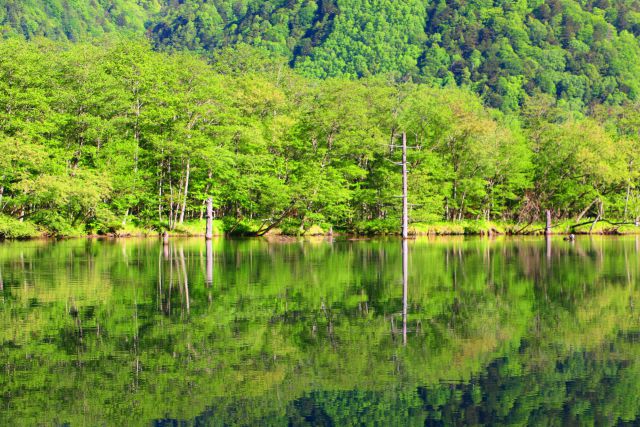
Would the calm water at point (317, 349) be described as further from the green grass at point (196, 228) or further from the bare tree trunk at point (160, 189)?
the bare tree trunk at point (160, 189)

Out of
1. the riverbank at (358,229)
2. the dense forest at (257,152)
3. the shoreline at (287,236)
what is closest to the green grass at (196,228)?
the riverbank at (358,229)

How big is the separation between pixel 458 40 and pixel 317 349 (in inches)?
5838

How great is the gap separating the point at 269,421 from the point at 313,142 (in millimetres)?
59633

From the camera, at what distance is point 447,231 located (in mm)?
69875

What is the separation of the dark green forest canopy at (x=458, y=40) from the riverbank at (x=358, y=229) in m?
66.0

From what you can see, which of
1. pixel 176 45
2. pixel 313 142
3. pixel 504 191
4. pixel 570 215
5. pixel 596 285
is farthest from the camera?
pixel 176 45

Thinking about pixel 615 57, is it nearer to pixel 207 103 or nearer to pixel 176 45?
pixel 176 45

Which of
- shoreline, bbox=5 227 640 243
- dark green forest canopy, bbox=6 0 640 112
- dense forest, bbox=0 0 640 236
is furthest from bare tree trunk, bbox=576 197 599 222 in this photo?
dark green forest canopy, bbox=6 0 640 112

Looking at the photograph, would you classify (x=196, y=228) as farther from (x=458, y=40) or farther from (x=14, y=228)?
(x=458, y=40)

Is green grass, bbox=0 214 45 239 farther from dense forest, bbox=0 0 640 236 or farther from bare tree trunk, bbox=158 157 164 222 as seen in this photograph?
bare tree trunk, bbox=158 157 164 222

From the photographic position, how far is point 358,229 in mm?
69188

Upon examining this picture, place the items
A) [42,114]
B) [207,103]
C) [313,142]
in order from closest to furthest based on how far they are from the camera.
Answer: [42,114] < [207,103] < [313,142]

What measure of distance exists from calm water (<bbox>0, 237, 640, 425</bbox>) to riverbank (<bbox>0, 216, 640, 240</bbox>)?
30.7 meters

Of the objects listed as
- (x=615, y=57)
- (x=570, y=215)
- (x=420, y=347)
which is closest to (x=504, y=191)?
(x=570, y=215)
